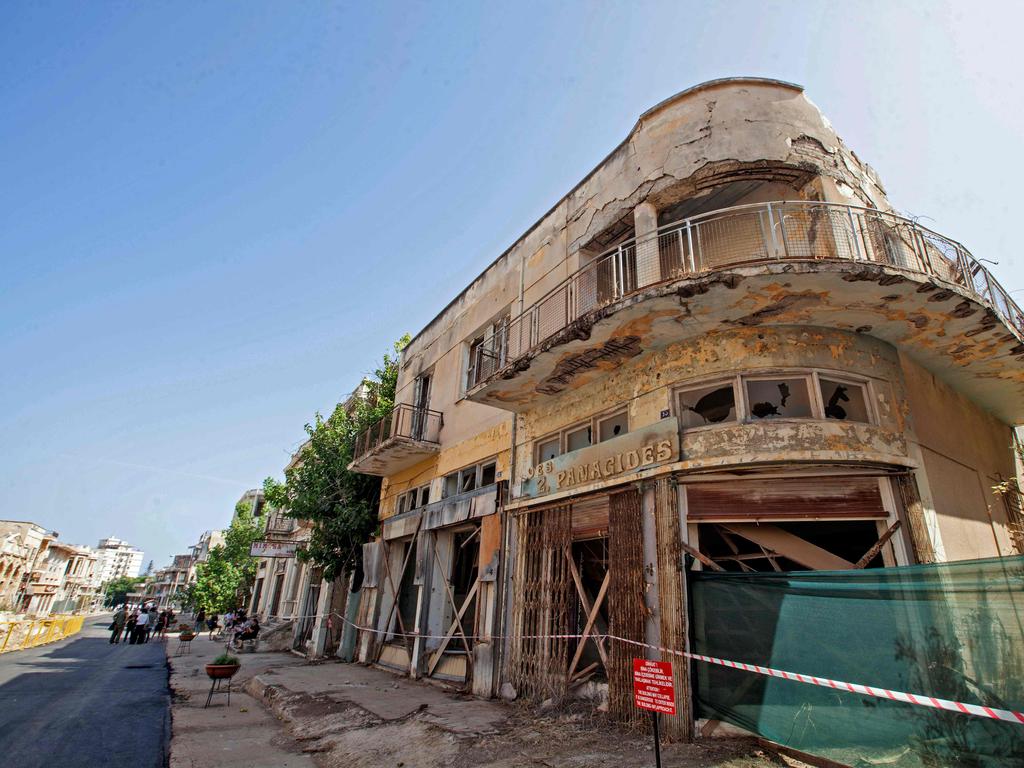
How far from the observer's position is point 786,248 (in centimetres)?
728

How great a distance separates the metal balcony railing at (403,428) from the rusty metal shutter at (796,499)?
8.47 metres

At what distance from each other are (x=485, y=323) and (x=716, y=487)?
793 cm

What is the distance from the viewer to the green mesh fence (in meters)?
3.84

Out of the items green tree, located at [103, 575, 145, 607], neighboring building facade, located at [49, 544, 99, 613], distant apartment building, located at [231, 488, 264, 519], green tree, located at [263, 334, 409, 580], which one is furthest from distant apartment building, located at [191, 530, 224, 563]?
green tree, located at [263, 334, 409, 580]

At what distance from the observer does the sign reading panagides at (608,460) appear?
7445 millimetres

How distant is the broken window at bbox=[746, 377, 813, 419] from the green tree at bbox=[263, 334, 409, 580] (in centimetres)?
1228

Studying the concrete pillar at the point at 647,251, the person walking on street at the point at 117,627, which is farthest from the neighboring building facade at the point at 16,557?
the concrete pillar at the point at 647,251

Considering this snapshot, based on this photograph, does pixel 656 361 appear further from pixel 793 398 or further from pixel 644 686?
pixel 644 686

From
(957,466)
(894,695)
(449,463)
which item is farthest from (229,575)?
(894,695)

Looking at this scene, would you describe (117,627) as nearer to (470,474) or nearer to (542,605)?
(470,474)

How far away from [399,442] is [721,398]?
331 inches

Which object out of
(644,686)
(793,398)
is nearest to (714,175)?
(793,398)

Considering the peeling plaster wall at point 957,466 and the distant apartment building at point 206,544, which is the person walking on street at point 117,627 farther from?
the distant apartment building at point 206,544

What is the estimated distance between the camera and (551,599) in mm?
8734
